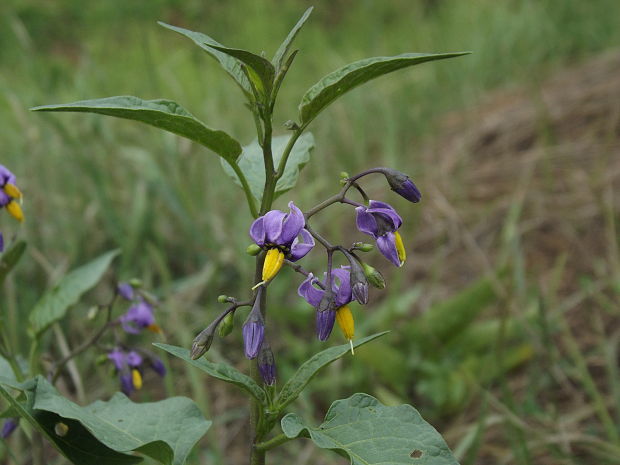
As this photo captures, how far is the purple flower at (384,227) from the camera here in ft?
4.50

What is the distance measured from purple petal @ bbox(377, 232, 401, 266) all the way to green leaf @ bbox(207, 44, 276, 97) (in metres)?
0.34

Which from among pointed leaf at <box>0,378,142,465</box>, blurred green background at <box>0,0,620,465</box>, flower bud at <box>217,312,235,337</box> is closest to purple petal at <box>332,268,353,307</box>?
flower bud at <box>217,312,235,337</box>

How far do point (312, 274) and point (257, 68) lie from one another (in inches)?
15.2

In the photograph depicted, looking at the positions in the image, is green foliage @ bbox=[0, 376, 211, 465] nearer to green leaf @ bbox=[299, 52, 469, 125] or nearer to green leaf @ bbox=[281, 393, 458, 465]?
green leaf @ bbox=[281, 393, 458, 465]

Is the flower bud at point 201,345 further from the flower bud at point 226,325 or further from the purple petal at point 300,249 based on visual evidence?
the purple petal at point 300,249

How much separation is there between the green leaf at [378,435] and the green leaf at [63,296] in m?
0.80

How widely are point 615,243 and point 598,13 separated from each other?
4.33 m

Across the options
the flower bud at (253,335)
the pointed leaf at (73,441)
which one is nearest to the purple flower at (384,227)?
the flower bud at (253,335)

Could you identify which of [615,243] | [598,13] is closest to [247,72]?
[615,243]

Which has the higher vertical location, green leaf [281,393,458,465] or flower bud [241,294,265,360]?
flower bud [241,294,265,360]

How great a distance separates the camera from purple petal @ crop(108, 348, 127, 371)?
6.18 feet

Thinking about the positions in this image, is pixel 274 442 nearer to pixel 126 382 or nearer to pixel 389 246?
pixel 389 246

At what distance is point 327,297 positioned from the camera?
1.34m

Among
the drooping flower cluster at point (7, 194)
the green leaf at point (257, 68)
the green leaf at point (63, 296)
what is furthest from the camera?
the green leaf at point (63, 296)
